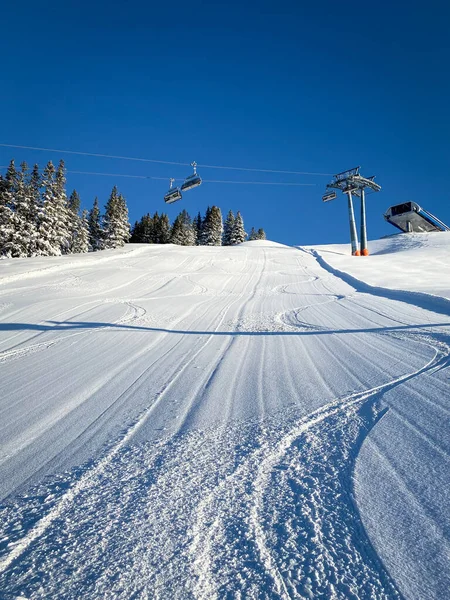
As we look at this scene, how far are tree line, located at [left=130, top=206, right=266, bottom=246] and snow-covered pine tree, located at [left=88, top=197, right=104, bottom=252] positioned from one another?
1109cm

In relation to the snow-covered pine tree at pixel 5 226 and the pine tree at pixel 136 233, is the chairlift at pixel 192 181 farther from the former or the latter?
the pine tree at pixel 136 233

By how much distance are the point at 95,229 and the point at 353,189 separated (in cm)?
4284

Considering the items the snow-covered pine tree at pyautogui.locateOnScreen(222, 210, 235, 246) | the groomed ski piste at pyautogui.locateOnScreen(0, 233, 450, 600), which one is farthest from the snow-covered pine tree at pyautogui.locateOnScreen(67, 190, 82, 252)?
the groomed ski piste at pyautogui.locateOnScreen(0, 233, 450, 600)

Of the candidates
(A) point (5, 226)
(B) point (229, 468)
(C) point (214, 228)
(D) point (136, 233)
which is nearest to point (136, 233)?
(D) point (136, 233)

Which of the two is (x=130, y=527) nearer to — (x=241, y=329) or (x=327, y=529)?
(x=327, y=529)

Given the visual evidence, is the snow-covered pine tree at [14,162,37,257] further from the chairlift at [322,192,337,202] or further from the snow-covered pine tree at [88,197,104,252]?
the chairlift at [322,192,337,202]

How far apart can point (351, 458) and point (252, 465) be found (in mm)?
598

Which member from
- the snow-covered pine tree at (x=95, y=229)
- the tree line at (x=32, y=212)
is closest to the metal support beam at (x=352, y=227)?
the tree line at (x=32, y=212)

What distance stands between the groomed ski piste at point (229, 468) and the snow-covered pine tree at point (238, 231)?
6332 centimetres

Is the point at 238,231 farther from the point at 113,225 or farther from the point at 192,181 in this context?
the point at 192,181

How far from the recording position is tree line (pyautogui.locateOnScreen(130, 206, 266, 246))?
203 feet

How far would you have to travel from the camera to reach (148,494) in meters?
1.69

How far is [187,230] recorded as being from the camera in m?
63.3

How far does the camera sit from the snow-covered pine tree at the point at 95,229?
49191 mm
